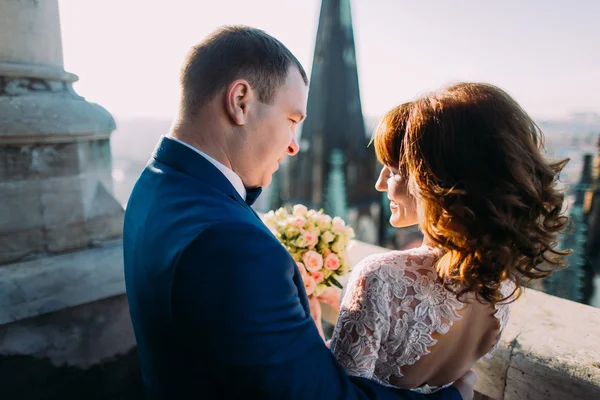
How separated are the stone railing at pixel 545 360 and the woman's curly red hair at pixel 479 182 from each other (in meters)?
0.62

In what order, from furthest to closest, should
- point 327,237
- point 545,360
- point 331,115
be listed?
1. point 331,115
2. point 327,237
3. point 545,360

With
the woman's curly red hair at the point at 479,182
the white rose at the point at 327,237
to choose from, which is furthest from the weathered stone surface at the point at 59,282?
the woman's curly red hair at the point at 479,182

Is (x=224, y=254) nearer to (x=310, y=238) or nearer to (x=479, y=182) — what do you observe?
(x=479, y=182)

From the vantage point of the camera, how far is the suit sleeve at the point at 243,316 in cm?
87

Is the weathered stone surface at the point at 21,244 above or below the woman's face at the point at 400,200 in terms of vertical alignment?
below

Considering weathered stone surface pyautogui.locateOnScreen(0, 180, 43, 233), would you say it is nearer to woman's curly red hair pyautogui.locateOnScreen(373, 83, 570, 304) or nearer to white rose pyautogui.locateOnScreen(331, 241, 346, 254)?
white rose pyautogui.locateOnScreen(331, 241, 346, 254)

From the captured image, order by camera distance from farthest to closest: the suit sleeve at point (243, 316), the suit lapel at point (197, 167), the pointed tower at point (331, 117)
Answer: the pointed tower at point (331, 117)
the suit lapel at point (197, 167)
the suit sleeve at point (243, 316)

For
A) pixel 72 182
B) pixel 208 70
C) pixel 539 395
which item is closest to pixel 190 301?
pixel 208 70

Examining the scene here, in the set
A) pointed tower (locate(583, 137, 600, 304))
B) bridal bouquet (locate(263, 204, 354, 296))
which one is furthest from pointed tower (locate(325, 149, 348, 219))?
bridal bouquet (locate(263, 204, 354, 296))

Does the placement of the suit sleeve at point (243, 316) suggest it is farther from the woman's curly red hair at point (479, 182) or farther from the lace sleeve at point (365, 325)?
the woman's curly red hair at point (479, 182)

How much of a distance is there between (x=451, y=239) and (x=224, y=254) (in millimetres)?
730

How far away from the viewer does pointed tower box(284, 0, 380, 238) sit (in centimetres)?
2802

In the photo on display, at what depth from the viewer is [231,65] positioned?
3.80 ft

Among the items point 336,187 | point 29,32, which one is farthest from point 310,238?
point 336,187
